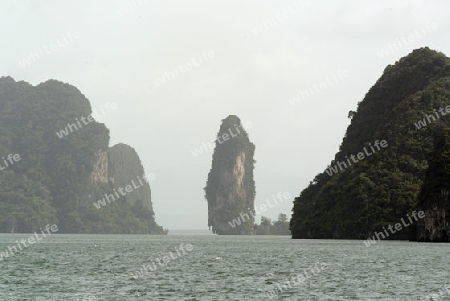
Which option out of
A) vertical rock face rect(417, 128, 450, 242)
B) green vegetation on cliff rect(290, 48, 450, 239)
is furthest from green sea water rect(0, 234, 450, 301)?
green vegetation on cliff rect(290, 48, 450, 239)

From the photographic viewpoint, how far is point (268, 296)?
1292 inches

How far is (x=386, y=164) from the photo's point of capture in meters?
119

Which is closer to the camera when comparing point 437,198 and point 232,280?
point 232,280

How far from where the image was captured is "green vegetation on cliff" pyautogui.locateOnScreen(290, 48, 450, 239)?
11250 cm

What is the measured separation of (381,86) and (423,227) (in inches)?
2365

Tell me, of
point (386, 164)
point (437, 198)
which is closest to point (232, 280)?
point (437, 198)

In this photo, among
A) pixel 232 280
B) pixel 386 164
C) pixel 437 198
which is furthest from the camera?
pixel 386 164

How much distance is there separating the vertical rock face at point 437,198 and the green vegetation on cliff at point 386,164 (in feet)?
15.8

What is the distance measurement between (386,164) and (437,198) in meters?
28.6

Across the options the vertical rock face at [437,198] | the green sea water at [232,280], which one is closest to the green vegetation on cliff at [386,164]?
the vertical rock face at [437,198]

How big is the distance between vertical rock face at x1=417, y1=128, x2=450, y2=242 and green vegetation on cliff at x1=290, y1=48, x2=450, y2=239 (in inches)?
190

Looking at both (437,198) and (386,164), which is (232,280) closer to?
(437,198)

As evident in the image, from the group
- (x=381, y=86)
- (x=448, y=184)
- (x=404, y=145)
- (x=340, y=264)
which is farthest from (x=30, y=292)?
(x=381, y=86)

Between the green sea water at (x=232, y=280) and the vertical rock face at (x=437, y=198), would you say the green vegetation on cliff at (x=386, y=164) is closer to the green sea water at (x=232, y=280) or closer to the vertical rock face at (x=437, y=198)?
the vertical rock face at (x=437, y=198)
